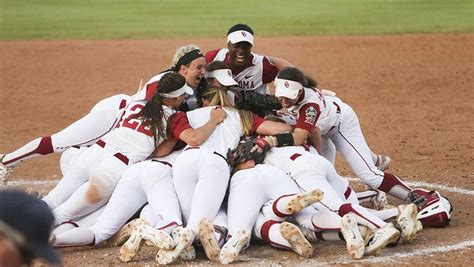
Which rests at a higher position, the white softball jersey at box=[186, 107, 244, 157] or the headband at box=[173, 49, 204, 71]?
the headband at box=[173, 49, 204, 71]

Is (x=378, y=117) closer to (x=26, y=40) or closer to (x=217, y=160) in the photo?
(x=217, y=160)

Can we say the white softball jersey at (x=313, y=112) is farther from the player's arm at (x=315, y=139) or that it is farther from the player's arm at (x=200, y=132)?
the player's arm at (x=200, y=132)

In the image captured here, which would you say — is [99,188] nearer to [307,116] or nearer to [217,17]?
[307,116]

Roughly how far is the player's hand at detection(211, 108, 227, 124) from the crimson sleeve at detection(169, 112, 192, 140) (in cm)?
21

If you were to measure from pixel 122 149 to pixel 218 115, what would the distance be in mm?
749

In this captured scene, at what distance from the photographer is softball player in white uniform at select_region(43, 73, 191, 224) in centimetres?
660

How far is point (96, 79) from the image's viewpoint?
1477 centimetres

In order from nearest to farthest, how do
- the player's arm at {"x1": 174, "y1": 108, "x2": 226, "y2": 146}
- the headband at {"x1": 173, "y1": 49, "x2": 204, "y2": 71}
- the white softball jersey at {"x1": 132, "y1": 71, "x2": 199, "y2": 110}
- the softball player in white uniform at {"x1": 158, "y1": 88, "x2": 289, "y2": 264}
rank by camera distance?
the softball player in white uniform at {"x1": 158, "y1": 88, "x2": 289, "y2": 264} → the player's arm at {"x1": 174, "y1": 108, "x2": 226, "y2": 146} → the white softball jersey at {"x1": 132, "y1": 71, "x2": 199, "y2": 110} → the headband at {"x1": 173, "y1": 49, "x2": 204, "y2": 71}

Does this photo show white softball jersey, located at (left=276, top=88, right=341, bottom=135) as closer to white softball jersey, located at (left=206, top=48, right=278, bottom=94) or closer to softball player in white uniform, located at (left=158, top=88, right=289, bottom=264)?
softball player in white uniform, located at (left=158, top=88, right=289, bottom=264)

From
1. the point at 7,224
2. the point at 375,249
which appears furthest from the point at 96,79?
the point at 7,224

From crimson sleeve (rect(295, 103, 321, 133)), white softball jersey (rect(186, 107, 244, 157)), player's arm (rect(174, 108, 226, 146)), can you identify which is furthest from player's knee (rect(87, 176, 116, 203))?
crimson sleeve (rect(295, 103, 321, 133))

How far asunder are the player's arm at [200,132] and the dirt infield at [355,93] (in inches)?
32.8

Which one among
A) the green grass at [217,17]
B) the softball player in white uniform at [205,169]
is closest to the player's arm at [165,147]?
the softball player in white uniform at [205,169]

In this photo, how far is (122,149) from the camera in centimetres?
674
